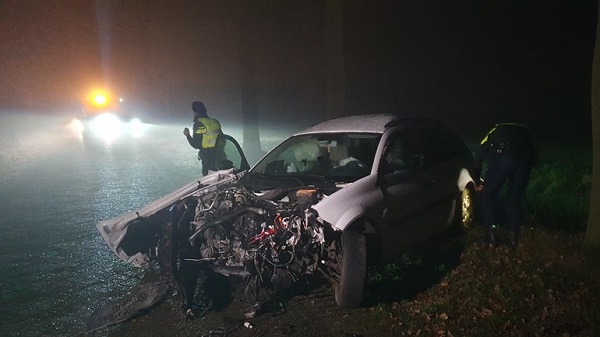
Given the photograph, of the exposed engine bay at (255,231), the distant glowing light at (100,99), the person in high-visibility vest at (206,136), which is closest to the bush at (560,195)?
the exposed engine bay at (255,231)

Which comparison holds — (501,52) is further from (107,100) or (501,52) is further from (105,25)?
(105,25)

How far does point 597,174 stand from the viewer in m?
4.99

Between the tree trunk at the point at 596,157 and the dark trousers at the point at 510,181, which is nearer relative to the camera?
the tree trunk at the point at 596,157

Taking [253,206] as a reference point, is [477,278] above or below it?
below

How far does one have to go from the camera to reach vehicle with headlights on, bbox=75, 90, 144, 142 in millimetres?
20562

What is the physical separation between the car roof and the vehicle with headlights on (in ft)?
52.4

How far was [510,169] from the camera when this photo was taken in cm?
580

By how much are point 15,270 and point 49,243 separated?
3.36 ft

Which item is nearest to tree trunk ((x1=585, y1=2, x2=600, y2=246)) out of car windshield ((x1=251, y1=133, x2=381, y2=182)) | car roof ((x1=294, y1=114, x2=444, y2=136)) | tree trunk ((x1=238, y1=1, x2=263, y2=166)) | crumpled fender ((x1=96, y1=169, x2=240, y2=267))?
car roof ((x1=294, y1=114, x2=444, y2=136))

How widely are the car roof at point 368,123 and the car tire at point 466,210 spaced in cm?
103

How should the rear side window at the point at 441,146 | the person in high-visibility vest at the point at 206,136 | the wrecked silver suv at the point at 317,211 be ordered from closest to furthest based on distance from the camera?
1. the wrecked silver suv at the point at 317,211
2. the rear side window at the point at 441,146
3. the person in high-visibility vest at the point at 206,136

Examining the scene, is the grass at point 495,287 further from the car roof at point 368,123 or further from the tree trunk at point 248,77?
Result: the tree trunk at point 248,77

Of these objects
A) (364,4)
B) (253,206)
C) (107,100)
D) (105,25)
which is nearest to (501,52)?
(364,4)

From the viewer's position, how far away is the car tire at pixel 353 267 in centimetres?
443
